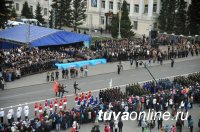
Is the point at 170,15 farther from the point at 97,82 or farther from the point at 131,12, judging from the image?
the point at 97,82

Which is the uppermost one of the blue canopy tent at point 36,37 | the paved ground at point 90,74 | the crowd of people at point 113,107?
the blue canopy tent at point 36,37

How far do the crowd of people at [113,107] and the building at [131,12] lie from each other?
1444 inches

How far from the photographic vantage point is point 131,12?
79375 mm

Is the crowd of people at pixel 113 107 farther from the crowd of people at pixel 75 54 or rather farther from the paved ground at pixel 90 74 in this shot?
the crowd of people at pixel 75 54

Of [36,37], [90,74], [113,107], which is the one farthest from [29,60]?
[113,107]

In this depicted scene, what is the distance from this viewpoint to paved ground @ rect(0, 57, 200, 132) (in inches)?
1475

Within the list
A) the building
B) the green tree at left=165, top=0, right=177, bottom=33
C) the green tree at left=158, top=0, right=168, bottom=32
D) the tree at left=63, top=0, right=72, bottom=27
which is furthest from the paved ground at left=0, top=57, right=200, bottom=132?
the tree at left=63, top=0, right=72, bottom=27

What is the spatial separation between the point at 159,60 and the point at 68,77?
42.7 feet

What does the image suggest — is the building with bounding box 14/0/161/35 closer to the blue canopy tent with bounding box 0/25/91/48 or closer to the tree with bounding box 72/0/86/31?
the tree with bounding box 72/0/86/31

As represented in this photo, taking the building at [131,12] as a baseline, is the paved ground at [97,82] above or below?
below

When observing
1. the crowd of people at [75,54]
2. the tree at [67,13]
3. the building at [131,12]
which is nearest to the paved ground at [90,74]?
the crowd of people at [75,54]

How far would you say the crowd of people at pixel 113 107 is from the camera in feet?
97.8

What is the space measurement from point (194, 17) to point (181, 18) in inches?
206

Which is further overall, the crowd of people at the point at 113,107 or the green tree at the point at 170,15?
the green tree at the point at 170,15
